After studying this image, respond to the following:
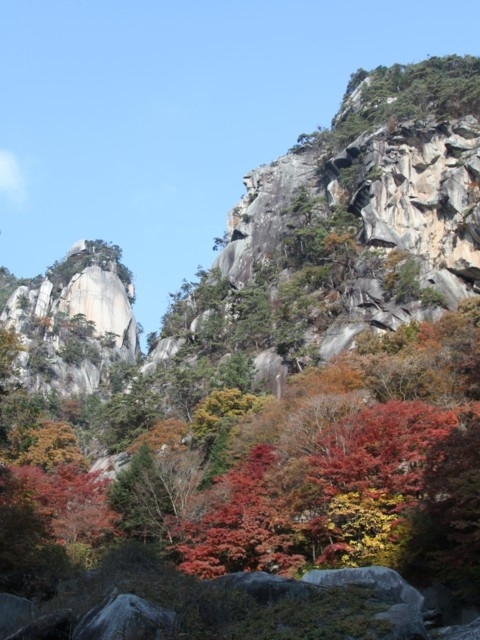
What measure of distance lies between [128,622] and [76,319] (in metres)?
71.6

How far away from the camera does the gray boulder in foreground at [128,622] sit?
25.5 ft

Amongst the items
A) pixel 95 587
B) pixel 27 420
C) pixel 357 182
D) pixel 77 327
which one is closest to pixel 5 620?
pixel 95 587

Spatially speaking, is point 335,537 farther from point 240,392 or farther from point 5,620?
point 240,392

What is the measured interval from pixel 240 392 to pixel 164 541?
13169 mm

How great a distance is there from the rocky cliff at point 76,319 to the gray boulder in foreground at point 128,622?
185 feet

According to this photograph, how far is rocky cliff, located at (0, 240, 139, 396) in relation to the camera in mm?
67875

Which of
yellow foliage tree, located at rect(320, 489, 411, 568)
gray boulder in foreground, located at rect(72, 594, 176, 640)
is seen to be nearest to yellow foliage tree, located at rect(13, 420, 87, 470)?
yellow foliage tree, located at rect(320, 489, 411, 568)

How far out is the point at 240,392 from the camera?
117ft

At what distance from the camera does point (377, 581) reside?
11.5 metres

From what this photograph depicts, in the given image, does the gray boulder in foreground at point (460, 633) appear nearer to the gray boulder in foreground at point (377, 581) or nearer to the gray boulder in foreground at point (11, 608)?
the gray boulder in foreground at point (377, 581)

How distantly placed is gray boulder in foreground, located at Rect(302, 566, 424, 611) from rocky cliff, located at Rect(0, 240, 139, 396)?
53.1 metres

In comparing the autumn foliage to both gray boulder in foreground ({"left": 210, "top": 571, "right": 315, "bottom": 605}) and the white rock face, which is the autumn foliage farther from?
the white rock face

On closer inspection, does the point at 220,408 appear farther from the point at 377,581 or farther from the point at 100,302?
the point at 100,302

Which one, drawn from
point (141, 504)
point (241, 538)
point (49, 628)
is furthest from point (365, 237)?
point (49, 628)
